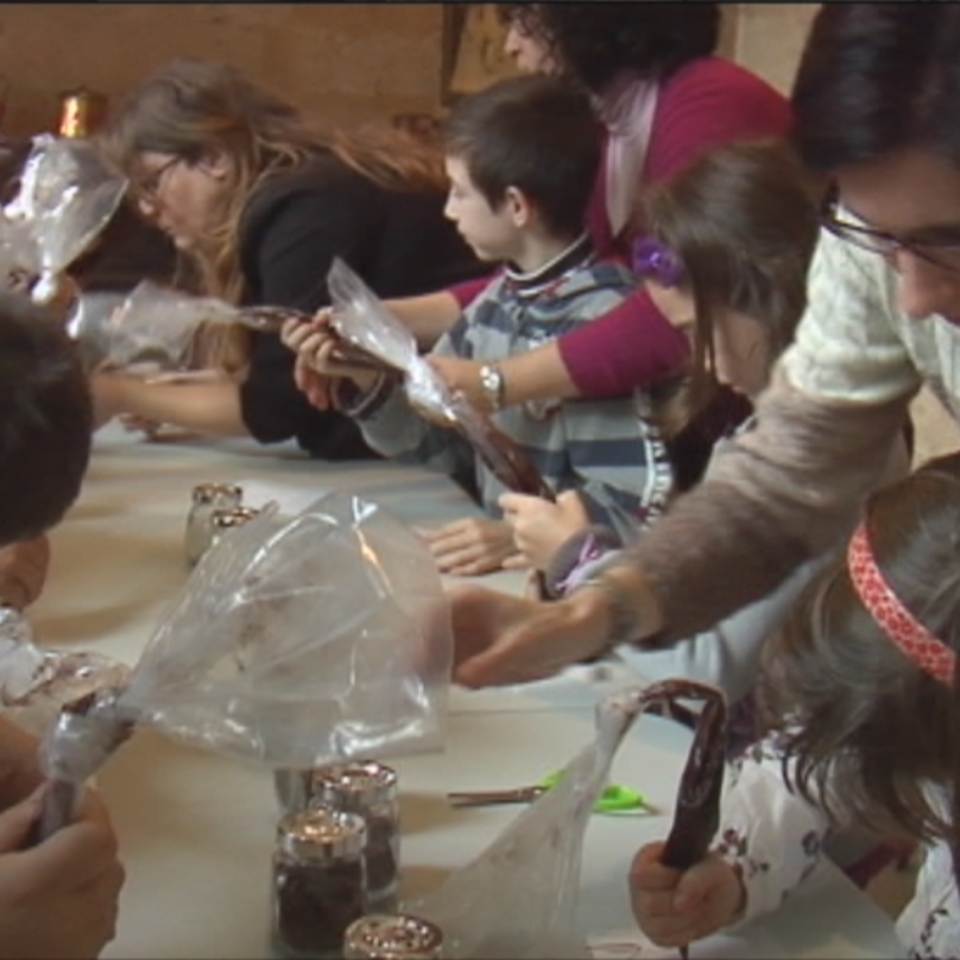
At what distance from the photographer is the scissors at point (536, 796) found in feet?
4.01

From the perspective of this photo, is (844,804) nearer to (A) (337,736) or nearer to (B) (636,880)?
(B) (636,880)

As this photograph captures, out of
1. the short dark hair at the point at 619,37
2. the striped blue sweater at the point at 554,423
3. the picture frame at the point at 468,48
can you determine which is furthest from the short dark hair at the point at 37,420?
the picture frame at the point at 468,48

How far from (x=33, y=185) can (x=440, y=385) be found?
2.04 feet

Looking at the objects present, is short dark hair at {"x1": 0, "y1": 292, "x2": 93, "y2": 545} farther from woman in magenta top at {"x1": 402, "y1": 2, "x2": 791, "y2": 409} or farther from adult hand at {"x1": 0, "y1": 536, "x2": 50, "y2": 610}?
woman in magenta top at {"x1": 402, "y1": 2, "x2": 791, "y2": 409}

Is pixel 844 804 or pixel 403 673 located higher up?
pixel 403 673

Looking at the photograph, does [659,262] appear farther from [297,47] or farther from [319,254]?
[297,47]

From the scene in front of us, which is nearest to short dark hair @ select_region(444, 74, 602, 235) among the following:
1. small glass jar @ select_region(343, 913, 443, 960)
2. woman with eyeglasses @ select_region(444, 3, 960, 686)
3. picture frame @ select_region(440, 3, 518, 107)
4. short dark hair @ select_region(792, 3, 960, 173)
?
woman with eyeglasses @ select_region(444, 3, 960, 686)

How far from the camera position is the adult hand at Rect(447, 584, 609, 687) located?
1.10 meters

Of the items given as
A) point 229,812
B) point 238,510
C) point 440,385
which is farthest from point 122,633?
point 440,385

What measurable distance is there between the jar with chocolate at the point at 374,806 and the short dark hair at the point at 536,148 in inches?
43.3

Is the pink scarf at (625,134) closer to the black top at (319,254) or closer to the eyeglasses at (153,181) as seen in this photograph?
the black top at (319,254)

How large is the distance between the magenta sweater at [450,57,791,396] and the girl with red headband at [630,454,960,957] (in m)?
0.80

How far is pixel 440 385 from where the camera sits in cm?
183

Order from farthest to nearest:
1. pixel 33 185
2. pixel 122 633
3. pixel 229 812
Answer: pixel 122 633 < pixel 33 185 < pixel 229 812
